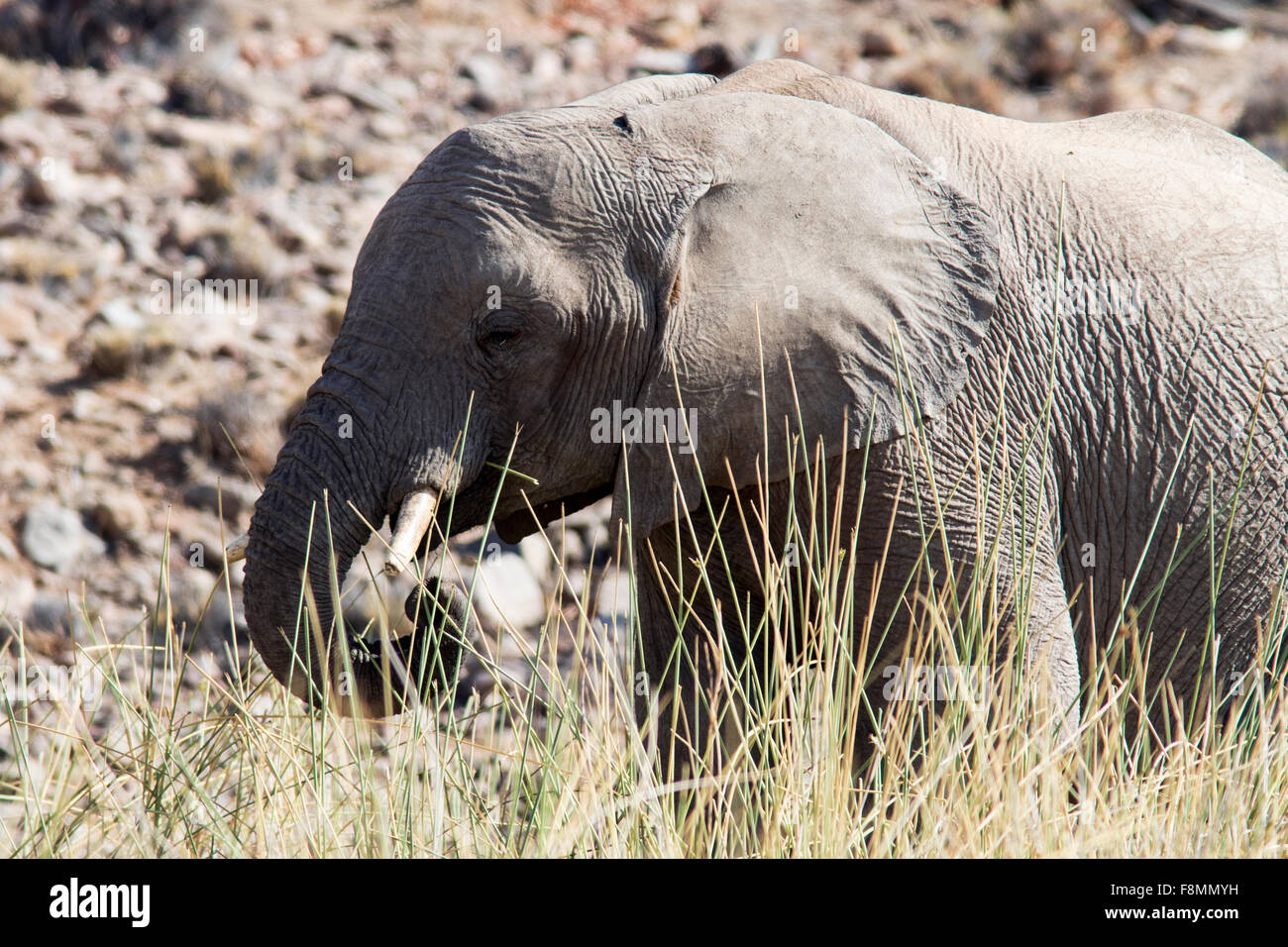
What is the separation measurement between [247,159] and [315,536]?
11214 millimetres

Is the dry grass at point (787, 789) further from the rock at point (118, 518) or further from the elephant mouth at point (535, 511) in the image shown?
the rock at point (118, 518)

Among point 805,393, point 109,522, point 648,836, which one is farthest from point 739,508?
point 109,522

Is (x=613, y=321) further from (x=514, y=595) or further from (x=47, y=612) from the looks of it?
(x=47, y=612)

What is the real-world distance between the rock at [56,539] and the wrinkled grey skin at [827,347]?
21.5ft

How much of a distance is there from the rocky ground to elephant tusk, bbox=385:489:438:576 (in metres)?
4.12

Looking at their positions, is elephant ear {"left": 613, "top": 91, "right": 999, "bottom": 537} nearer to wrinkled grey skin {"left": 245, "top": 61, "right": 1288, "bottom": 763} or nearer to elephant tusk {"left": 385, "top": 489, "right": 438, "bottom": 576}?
wrinkled grey skin {"left": 245, "top": 61, "right": 1288, "bottom": 763}

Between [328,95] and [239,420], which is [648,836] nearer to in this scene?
[239,420]

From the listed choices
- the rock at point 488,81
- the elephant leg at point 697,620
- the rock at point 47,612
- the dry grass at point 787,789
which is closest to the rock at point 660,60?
the rock at point 488,81

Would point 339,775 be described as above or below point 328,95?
below

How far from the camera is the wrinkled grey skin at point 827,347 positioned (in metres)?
3.61

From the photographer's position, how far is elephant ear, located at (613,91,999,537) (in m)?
3.71

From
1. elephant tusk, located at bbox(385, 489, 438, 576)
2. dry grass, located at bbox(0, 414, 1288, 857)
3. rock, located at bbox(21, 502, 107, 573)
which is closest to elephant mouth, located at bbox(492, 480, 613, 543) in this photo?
elephant tusk, located at bbox(385, 489, 438, 576)

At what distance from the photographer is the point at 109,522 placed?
9984 millimetres
